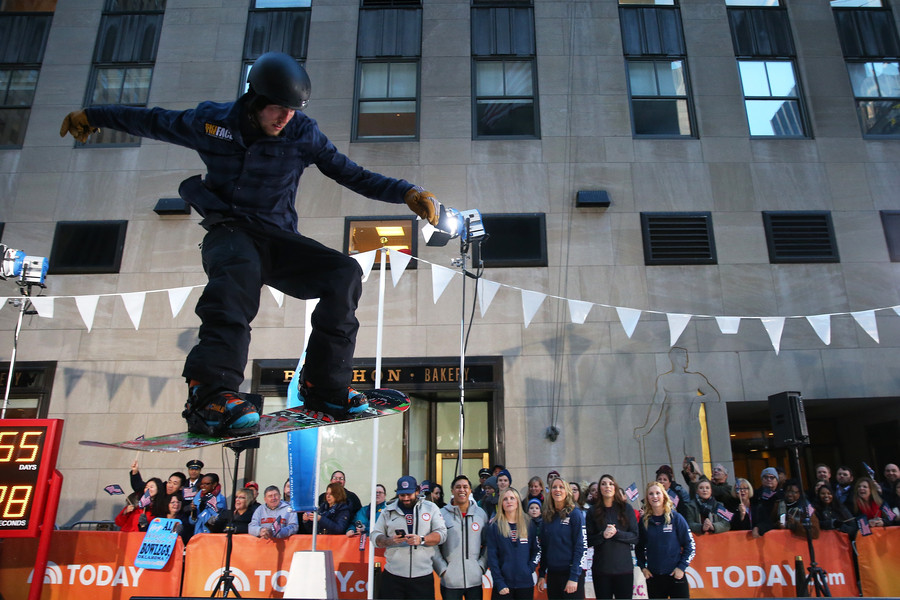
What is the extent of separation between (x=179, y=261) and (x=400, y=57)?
5.49m

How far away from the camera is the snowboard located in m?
2.53

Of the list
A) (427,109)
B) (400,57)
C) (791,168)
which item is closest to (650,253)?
(791,168)

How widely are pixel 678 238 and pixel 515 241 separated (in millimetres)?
2776

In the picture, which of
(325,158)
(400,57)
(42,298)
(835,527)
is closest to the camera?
(325,158)

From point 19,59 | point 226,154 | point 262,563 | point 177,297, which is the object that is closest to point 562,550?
point 262,563

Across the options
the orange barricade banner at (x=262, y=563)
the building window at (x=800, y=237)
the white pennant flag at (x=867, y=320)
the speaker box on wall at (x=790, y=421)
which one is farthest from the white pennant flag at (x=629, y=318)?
the orange barricade banner at (x=262, y=563)

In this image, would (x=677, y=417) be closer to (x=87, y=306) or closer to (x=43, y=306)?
(x=87, y=306)

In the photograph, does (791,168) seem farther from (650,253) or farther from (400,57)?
(400,57)

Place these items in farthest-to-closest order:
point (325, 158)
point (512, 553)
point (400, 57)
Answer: point (400, 57) < point (512, 553) < point (325, 158)

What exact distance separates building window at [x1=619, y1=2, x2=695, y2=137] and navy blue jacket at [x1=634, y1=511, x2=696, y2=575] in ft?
24.5

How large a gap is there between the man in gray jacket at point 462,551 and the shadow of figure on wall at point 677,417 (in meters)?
4.19

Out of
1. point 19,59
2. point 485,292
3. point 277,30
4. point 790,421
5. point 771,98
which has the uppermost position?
point 277,30

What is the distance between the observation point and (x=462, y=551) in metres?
5.95

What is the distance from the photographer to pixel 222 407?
250cm
